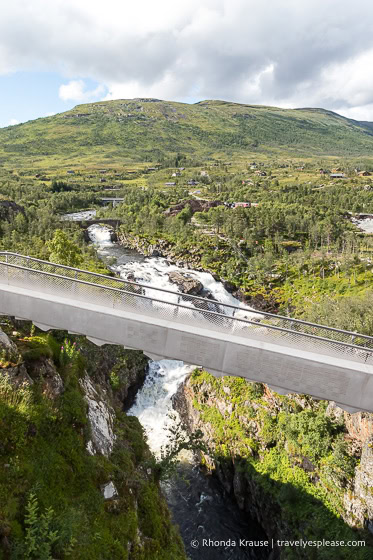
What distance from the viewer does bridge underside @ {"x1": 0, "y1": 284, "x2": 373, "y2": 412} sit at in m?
11.9

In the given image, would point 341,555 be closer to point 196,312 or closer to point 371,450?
point 371,450

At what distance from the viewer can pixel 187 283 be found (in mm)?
48125

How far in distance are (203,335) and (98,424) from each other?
7.06 metres

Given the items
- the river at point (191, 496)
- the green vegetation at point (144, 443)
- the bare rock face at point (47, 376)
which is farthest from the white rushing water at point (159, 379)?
the bare rock face at point (47, 376)

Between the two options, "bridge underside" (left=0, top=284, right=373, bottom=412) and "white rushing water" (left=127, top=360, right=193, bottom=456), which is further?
"white rushing water" (left=127, top=360, right=193, bottom=456)

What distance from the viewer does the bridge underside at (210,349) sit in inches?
469

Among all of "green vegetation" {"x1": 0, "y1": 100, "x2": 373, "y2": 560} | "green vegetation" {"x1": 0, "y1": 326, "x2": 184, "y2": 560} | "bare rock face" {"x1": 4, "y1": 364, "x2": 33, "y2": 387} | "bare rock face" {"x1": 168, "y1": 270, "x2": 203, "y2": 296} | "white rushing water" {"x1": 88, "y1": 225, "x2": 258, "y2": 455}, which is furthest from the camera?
"bare rock face" {"x1": 168, "y1": 270, "x2": 203, "y2": 296}

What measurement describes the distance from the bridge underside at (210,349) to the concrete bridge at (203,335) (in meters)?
0.04

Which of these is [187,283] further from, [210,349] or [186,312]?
[210,349]

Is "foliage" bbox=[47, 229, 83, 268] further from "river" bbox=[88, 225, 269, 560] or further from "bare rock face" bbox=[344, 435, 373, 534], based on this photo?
"bare rock face" bbox=[344, 435, 373, 534]

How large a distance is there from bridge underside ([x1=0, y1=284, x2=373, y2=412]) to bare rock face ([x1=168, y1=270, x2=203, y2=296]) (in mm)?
32925

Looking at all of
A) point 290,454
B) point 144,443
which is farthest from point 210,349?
point 290,454

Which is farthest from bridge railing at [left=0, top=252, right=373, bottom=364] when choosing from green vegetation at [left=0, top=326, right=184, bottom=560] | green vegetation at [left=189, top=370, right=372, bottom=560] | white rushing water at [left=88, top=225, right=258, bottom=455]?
green vegetation at [left=189, top=370, right=372, bottom=560]

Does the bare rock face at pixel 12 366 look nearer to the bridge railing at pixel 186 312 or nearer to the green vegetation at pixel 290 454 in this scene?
the bridge railing at pixel 186 312
